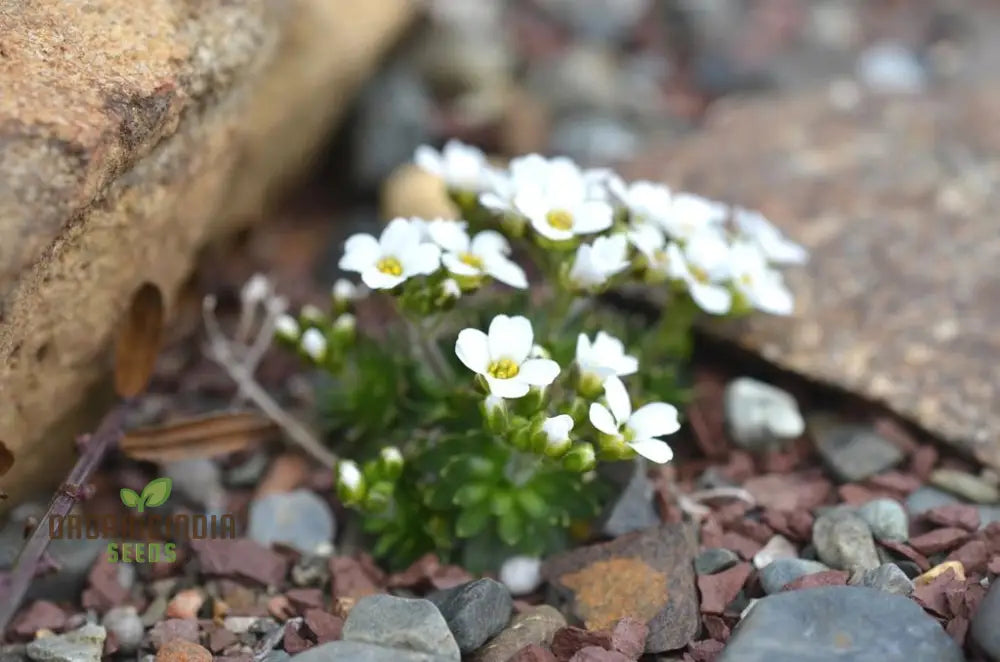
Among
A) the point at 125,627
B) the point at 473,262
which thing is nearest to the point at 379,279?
the point at 473,262

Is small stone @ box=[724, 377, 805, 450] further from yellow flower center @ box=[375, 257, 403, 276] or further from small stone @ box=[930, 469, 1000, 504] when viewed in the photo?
yellow flower center @ box=[375, 257, 403, 276]

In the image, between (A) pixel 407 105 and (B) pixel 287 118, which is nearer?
(B) pixel 287 118

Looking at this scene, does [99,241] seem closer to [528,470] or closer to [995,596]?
[528,470]

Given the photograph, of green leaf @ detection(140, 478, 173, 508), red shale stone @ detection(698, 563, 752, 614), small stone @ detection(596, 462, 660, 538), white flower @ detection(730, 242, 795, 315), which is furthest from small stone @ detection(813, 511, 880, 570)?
green leaf @ detection(140, 478, 173, 508)

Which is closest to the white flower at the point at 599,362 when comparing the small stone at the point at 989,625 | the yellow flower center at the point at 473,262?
the yellow flower center at the point at 473,262

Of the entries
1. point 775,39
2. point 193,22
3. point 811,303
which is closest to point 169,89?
point 193,22
